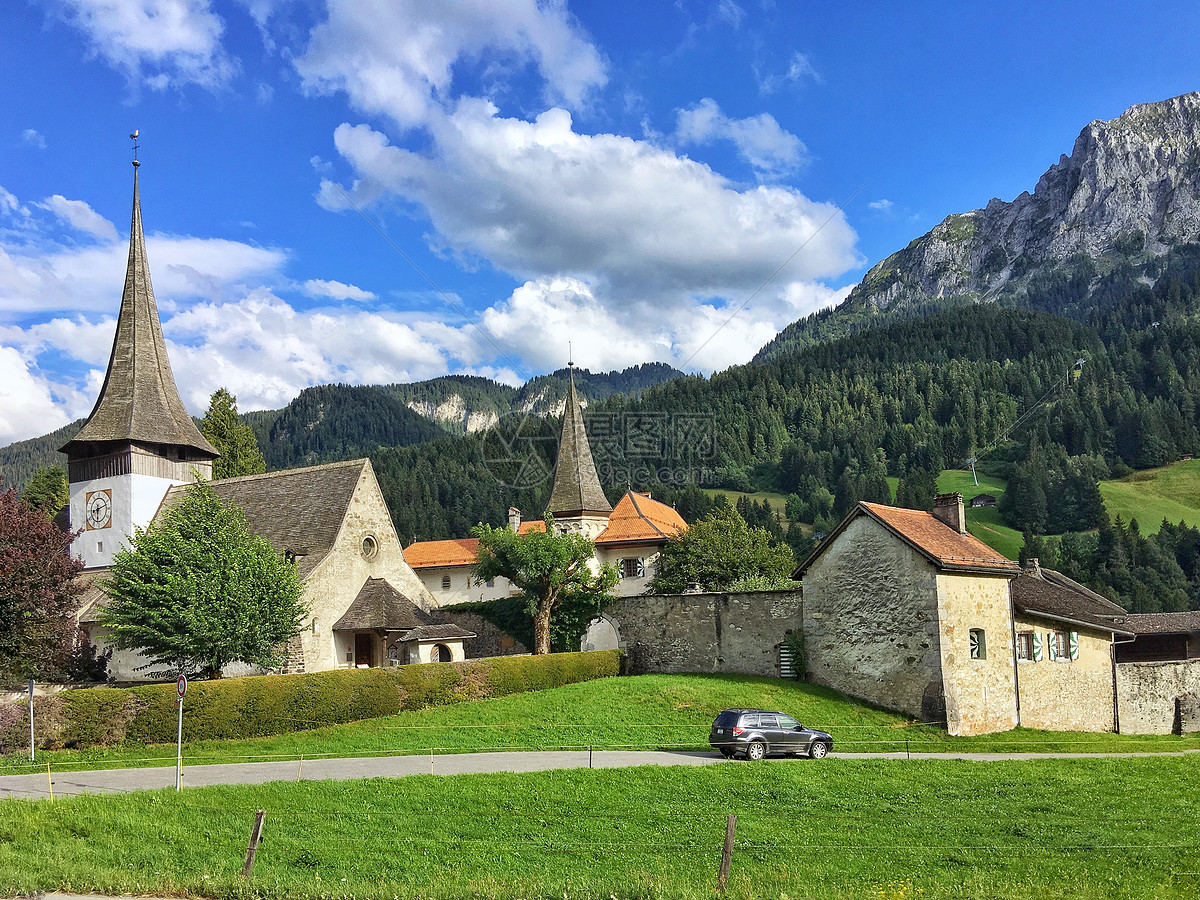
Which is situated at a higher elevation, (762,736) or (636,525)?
(636,525)

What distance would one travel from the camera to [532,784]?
18.8 meters

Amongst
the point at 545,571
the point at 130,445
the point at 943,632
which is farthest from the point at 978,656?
the point at 130,445

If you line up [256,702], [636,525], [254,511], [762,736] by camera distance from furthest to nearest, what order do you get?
1. [636,525]
2. [254,511]
3. [256,702]
4. [762,736]

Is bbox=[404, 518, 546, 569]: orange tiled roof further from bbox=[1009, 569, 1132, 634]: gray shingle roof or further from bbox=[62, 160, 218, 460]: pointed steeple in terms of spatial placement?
bbox=[1009, 569, 1132, 634]: gray shingle roof

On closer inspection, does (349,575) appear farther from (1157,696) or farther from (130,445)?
(1157,696)

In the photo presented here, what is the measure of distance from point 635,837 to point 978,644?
21.9 metres

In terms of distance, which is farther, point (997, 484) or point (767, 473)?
point (767, 473)

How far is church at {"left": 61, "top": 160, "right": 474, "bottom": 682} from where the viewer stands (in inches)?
1463

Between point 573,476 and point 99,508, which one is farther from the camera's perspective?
point 573,476

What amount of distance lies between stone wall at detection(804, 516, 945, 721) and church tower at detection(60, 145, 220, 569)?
28.7 metres

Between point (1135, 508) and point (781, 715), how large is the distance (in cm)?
11458

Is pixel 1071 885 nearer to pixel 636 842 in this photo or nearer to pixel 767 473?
pixel 636 842

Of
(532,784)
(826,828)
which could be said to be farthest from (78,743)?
(826,828)

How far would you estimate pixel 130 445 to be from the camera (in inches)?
1652
